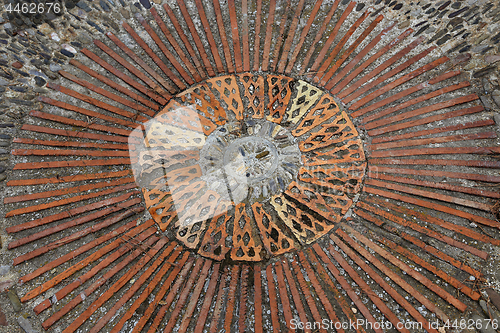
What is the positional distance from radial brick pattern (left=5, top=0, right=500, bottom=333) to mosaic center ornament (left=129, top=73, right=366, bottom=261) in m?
0.02

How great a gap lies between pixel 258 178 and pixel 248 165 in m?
0.21

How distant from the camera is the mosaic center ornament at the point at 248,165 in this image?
383 cm

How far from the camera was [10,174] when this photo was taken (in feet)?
12.8

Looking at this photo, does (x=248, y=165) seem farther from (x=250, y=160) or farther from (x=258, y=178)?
(x=258, y=178)

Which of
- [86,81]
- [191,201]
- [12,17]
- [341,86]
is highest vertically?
[12,17]

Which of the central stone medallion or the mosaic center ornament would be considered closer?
the mosaic center ornament

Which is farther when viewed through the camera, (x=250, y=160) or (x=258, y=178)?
(x=250, y=160)

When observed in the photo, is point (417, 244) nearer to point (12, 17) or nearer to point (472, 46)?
point (472, 46)

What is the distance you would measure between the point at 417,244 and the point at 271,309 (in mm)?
1633

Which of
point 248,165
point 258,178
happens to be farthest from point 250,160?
point 258,178

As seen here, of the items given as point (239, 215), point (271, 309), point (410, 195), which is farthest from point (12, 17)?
point (410, 195)

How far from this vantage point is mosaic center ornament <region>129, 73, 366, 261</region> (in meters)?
3.83

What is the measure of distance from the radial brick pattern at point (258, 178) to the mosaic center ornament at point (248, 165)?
0.8 inches

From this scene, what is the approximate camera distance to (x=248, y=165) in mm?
4188
